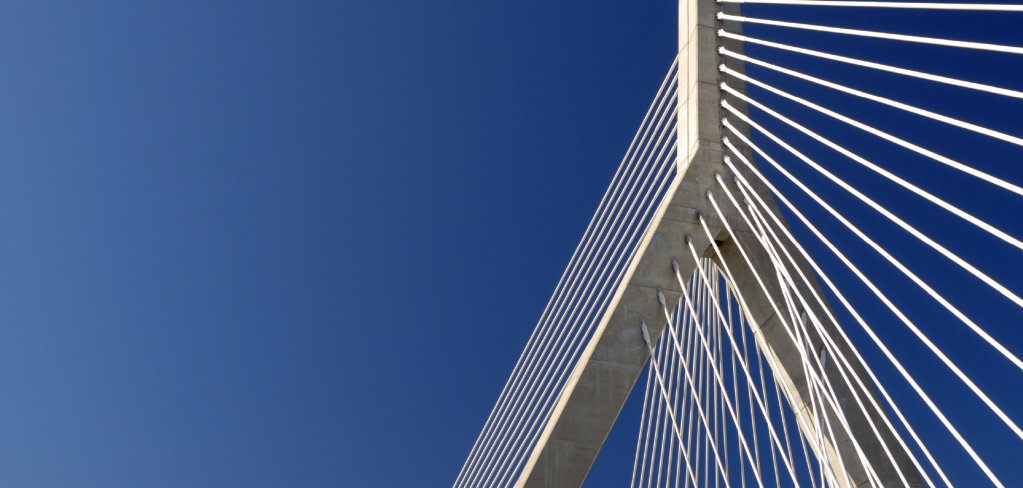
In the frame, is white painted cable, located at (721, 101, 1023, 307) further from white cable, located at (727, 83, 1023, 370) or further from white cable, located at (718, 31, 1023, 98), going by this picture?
white cable, located at (718, 31, 1023, 98)

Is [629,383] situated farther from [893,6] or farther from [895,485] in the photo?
[893,6]

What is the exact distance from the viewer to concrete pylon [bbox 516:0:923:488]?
9.53 meters

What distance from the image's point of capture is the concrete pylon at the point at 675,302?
953cm

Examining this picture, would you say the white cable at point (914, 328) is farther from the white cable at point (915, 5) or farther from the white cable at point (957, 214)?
the white cable at point (915, 5)

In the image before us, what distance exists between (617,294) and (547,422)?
173 centimetres

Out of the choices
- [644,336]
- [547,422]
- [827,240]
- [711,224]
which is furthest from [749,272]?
[547,422]

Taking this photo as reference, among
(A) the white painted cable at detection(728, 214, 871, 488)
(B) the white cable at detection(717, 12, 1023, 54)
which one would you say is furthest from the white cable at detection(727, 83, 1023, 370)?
(A) the white painted cable at detection(728, 214, 871, 488)

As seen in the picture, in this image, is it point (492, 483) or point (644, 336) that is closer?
point (644, 336)

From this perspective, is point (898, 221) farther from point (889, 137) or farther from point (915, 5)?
point (915, 5)

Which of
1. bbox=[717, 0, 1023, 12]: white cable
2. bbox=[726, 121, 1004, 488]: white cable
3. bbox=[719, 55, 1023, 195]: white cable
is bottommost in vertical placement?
bbox=[726, 121, 1004, 488]: white cable

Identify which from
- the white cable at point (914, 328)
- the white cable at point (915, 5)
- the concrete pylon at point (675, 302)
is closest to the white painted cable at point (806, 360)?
the concrete pylon at point (675, 302)

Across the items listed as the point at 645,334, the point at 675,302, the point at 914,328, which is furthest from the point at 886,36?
the point at 645,334

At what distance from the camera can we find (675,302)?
33.8 ft

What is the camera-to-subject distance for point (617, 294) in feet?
33.8
